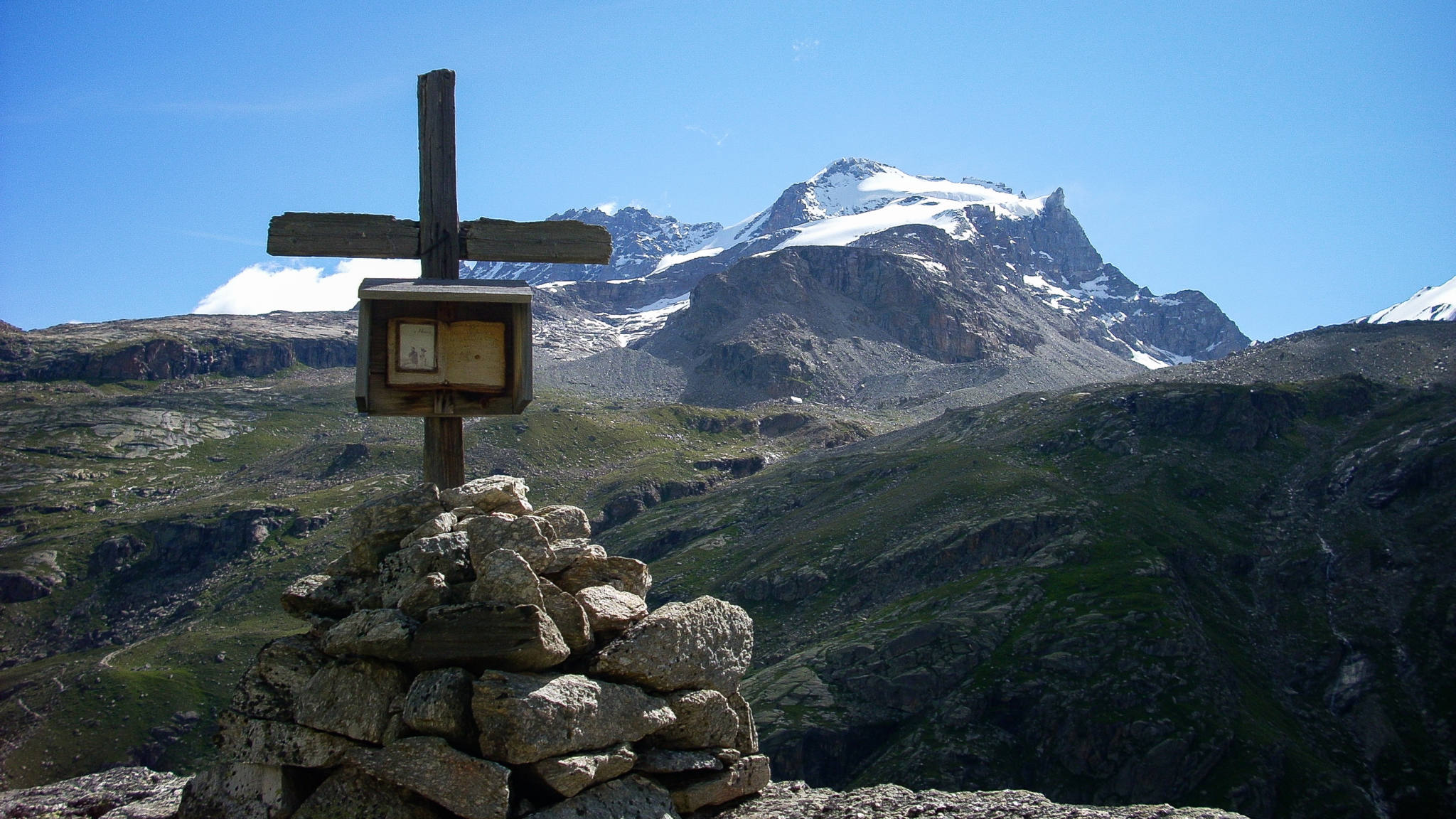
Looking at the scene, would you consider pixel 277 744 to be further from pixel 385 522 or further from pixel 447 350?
pixel 447 350

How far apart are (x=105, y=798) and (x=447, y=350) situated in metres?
8.90

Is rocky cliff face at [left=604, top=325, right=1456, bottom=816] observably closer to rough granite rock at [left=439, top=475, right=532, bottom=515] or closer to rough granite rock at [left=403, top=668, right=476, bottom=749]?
rough granite rock at [left=439, top=475, right=532, bottom=515]

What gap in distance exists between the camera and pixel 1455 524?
144125 mm

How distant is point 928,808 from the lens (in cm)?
1337

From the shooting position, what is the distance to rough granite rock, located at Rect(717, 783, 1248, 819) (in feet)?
41.7

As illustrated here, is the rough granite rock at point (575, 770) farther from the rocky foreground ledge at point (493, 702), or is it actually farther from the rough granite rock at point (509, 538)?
the rough granite rock at point (509, 538)

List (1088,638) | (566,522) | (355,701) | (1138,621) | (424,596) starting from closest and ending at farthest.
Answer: (355,701) < (424,596) < (566,522) < (1088,638) < (1138,621)

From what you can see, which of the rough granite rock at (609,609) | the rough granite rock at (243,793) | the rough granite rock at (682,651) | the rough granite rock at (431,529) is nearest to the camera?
the rough granite rock at (243,793)

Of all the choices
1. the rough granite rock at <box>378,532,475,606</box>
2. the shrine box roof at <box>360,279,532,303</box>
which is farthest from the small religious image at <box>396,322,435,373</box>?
the rough granite rock at <box>378,532,475,606</box>

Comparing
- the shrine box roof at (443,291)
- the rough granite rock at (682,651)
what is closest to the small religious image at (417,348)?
the shrine box roof at (443,291)

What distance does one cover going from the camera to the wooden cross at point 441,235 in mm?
14539

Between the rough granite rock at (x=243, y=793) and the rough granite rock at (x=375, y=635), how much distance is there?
4.78ft

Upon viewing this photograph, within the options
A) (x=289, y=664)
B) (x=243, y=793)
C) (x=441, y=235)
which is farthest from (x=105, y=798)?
(x=441, y=235)

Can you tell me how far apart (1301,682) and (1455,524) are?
39523 millimetres
